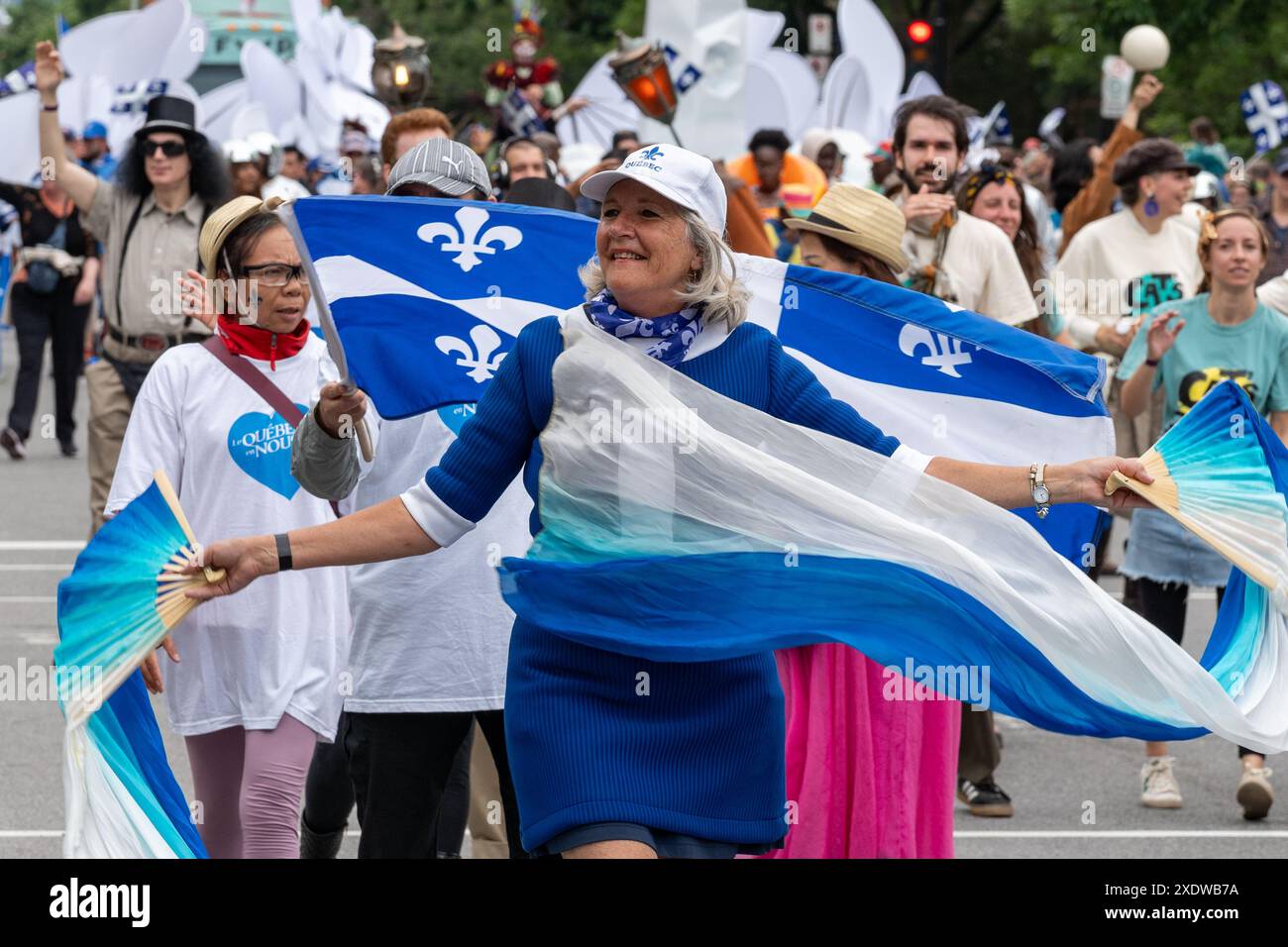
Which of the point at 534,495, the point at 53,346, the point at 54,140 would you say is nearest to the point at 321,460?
the point at 534,495

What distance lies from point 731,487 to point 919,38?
19.0 meters

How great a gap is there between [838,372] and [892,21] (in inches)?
1486

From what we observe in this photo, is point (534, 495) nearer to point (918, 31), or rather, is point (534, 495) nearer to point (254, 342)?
point (254, 342)

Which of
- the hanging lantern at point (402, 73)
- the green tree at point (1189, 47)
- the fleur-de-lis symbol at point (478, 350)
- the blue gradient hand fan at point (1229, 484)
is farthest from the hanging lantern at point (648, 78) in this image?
the green tree at point (1189, 47)

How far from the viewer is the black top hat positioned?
949 cm

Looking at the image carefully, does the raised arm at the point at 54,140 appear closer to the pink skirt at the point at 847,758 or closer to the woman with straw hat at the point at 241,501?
the woman with straw hat at the point at 241,501

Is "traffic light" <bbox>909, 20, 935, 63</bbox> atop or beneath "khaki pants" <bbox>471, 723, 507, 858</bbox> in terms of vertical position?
atop

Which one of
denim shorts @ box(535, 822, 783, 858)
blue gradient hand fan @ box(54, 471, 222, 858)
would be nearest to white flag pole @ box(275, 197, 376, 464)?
blue gradient hand fan @ box(54, 471, 222, 858)

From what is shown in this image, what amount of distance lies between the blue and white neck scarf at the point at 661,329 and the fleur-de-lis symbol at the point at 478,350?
129cm

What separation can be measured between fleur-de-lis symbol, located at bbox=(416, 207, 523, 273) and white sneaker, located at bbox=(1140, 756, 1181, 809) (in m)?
3.73

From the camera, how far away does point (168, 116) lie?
378 inches

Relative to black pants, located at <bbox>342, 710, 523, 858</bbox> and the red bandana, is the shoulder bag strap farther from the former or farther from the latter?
black pants, located at <bbox>342, 710, 523, 858</bbox>

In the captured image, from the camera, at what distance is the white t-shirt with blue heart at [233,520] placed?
5859 mm

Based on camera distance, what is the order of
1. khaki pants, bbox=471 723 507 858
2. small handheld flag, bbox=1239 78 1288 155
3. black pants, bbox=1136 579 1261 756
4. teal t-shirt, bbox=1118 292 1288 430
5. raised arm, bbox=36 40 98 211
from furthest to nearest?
small handheld flag, bbox=1239 78 1288 155 → raised arm, bbox=36 40 98 211 → black pants, bbox=1136 579 1261 756 → teal t-shirt, bbox=1118 292 1288 430 → khaki pants, bbox=471 723 507 858
